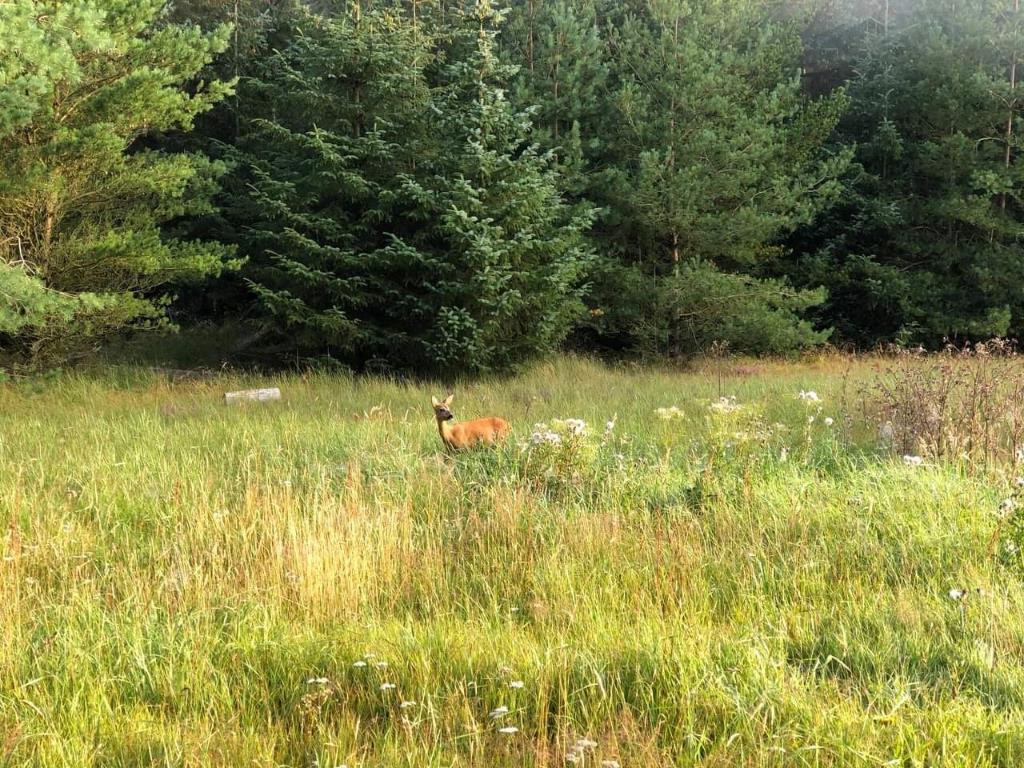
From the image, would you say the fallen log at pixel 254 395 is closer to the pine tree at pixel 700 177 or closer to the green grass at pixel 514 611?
the green grass at pixel 514 611

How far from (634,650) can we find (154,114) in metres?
11.1

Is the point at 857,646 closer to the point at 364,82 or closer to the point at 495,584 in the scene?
the point at 495,584

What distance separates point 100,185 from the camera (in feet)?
39.0

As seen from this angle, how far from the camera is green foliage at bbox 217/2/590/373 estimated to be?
12.1 m

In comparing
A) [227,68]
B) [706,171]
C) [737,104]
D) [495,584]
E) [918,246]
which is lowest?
[495,584]

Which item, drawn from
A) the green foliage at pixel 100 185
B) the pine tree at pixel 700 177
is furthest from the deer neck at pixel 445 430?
the pine tree at pixel 700 177

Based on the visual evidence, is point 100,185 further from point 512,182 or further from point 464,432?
point 464,432

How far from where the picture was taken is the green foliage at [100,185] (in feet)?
34.8

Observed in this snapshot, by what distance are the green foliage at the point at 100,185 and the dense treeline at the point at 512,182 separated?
5 centimetres

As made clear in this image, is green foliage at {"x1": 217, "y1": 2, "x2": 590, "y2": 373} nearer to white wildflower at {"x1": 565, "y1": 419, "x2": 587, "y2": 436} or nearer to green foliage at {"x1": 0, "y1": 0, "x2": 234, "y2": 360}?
green foliage at {"x1": 0, "y1": 0, "x2": 234, "y2": 360}

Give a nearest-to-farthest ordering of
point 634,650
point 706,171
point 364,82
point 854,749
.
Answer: point 854,749
point 634,650
point 364,82
point 706,171

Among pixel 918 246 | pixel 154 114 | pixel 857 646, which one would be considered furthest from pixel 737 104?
pixel 857 646

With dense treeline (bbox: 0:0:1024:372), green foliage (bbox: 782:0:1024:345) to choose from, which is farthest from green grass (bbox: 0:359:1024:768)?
green foliage (bbox: 782:0:1024:345)

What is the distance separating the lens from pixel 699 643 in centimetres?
277
